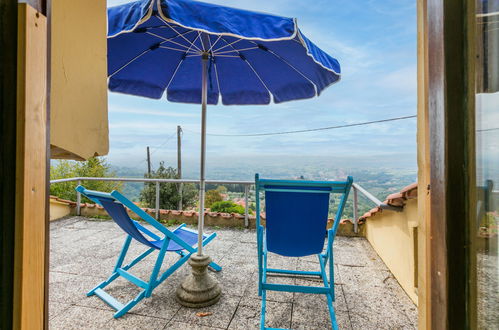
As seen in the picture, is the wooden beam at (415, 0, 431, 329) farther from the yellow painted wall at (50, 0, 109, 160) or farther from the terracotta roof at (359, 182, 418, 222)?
the terracotta roof at (359, 182, 418, 222)

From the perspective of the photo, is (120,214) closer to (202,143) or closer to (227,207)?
(202,143)

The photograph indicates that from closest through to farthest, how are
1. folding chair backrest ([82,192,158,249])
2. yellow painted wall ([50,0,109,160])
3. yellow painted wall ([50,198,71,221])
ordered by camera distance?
yellow painted wall ([50,0,109,160]), folding chair backrest ([82,192,158,249]), yellow painted wall ([50,198,71,221])

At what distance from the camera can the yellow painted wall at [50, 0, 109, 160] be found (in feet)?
2.51

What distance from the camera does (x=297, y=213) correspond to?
6.20 feet

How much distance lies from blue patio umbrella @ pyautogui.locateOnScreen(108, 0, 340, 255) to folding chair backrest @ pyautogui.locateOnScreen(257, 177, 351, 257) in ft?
2.44

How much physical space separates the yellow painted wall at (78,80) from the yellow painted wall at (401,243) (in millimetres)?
2272

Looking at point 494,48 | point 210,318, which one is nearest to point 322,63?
point 494,48

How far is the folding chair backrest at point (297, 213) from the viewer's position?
5.93 ft

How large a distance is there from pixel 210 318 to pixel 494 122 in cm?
201

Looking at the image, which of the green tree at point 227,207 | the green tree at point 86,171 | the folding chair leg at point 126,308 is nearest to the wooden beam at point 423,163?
the folding chair leg at point 126,308

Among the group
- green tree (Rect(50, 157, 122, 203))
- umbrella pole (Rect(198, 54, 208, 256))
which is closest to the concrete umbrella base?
umbrella pole (Rect(198, 54, 208, 256))

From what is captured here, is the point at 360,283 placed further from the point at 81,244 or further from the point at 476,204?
the point at 81,244

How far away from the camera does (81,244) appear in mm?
3418

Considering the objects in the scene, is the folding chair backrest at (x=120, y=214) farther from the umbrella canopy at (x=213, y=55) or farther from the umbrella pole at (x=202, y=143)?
the umbrella canopy at (x=213, y=55)
